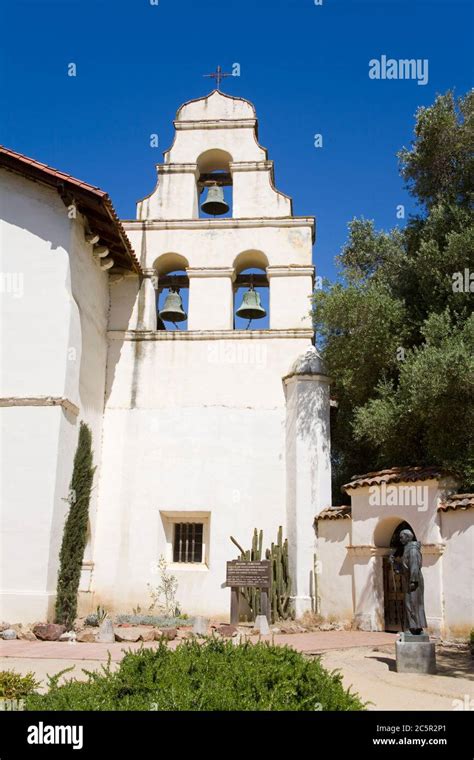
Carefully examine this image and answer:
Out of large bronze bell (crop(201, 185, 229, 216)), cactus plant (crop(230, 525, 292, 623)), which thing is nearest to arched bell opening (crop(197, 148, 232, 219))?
large bronze bell (crop(201, 185, 229, 216))

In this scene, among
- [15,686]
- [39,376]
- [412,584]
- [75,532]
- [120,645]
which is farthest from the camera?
[39,376]

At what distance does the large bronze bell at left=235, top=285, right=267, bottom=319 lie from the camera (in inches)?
693

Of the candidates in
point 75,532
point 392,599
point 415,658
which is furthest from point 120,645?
point 392,599

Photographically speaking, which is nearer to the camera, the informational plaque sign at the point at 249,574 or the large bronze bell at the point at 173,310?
the informational plaque sign at the point at 249,574

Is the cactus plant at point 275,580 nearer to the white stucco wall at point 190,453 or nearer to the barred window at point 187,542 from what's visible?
the white stucco wall at point 190,453

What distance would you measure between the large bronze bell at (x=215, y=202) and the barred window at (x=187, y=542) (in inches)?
346

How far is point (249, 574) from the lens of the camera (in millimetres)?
14219

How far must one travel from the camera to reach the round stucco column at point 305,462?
608 inches

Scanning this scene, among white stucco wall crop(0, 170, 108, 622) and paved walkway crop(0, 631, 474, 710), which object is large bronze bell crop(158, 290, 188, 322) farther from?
paved walkway crop(0, 631, 474, 710)

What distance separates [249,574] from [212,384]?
5.15 m

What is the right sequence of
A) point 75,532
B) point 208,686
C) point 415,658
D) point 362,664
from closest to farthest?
point 208,686 < point 415,658 < point 362,664 < point 75,532

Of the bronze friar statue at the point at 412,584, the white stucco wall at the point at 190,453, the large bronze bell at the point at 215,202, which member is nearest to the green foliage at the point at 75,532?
the white stucco wall at the point at 190,453

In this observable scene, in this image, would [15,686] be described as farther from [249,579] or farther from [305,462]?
[305,462]
